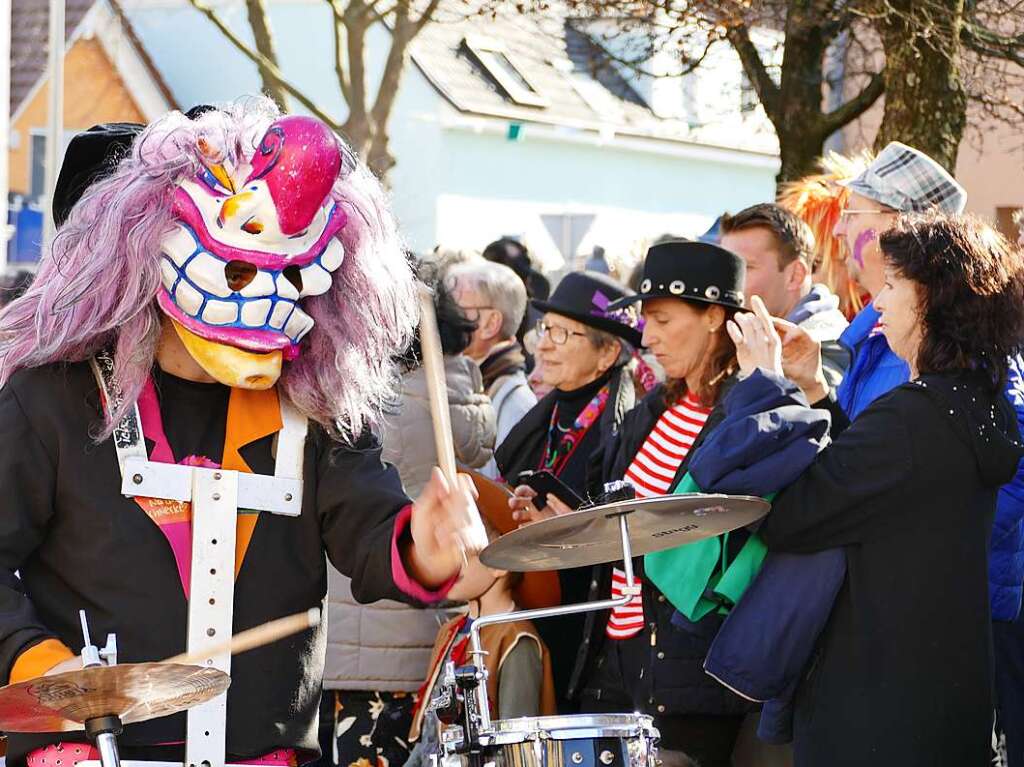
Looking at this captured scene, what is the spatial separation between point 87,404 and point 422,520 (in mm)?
696

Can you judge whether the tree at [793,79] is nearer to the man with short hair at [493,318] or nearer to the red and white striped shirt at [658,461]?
the man with short hair at [493,318]

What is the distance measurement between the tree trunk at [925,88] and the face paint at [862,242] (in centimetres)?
221

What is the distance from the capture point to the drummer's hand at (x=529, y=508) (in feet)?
16.0

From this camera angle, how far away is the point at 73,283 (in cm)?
317

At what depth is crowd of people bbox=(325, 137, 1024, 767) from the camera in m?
3.86

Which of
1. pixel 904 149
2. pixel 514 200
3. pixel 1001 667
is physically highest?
pixel 514 200

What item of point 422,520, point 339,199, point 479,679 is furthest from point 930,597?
point 339,199

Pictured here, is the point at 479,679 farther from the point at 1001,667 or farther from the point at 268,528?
the point at 1001,667

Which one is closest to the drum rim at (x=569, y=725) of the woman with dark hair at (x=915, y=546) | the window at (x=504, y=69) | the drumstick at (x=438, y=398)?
the woman with dark hair at (x=915, y=546)

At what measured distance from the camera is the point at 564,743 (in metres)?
3.67

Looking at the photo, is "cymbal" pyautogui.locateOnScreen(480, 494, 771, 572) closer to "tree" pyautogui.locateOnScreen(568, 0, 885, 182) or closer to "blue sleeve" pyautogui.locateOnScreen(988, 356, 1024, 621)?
"blue sleeve" pyautogui.locateOnScreen(988, 356, 1024, 621)

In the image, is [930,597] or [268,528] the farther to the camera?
[930,597]

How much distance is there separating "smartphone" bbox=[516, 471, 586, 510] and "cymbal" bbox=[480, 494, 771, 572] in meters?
1.09

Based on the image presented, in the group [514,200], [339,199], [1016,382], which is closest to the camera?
[339,199]
